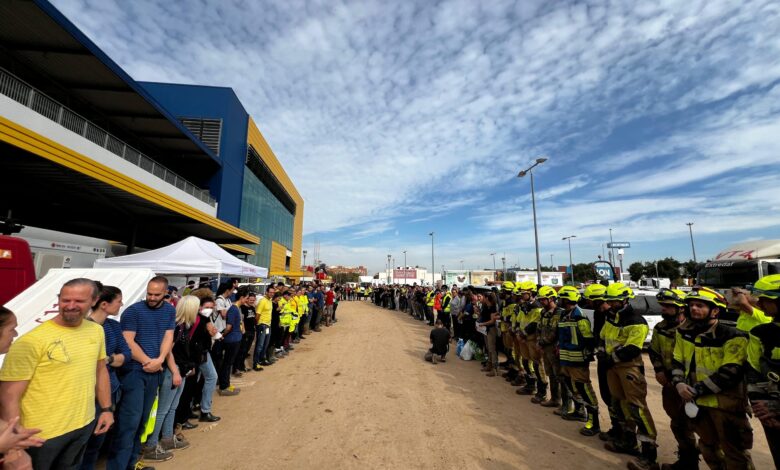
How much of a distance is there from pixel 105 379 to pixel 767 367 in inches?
208

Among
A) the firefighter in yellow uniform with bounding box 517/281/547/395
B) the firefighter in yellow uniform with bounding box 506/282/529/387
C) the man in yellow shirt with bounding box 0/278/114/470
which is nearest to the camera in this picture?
the man in yellow shirt with bounding box 0/278/114/470

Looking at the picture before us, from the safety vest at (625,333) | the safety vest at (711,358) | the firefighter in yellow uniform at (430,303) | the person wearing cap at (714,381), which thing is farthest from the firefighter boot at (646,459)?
the firefighter in yellow uniform at (430,303)

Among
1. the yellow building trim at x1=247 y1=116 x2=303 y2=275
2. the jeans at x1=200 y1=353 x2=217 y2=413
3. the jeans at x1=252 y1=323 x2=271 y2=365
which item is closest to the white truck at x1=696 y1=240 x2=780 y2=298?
the jeans at x1=252 y1=323 x2=271 y2=365

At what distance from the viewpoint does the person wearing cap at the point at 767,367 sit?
2.49 m

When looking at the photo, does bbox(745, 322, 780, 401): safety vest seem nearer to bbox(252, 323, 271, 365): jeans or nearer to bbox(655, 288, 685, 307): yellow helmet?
bbox(655, 288, 685, 307): yellow helmet

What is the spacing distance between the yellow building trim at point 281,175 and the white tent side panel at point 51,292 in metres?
27.3

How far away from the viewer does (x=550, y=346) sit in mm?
5539

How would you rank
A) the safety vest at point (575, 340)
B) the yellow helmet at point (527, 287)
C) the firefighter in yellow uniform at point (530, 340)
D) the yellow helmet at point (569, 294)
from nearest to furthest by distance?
the safety vest at point (575, 340)
the yellow helmet at point (569, 294)
the firefighter in yellow uniform at point (530, 340)
the yellow helmet at point (527, 287)

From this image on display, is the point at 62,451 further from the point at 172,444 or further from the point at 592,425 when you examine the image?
the point at 592,425

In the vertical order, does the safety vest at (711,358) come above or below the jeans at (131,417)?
above

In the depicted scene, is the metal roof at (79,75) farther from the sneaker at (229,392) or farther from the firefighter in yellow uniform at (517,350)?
the firefighter in yellow uniform at (517,350)

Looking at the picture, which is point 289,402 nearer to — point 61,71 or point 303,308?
point 303,308

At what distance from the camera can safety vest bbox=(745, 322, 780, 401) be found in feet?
8.20

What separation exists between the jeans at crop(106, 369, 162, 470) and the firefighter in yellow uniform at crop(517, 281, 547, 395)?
5908 mm
